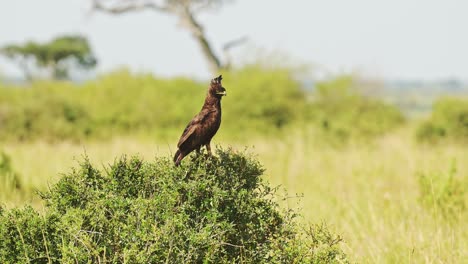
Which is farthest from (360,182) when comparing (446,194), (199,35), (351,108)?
(199,35)

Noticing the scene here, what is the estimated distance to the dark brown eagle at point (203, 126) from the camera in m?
3.89

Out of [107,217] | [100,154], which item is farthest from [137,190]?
[100,154]

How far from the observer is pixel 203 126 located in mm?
3891

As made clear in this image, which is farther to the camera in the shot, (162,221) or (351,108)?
(351,108)

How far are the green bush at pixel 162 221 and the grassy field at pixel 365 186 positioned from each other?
7.5 inches

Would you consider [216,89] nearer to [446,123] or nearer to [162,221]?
[162,221]

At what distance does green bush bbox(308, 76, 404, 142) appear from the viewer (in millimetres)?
19375

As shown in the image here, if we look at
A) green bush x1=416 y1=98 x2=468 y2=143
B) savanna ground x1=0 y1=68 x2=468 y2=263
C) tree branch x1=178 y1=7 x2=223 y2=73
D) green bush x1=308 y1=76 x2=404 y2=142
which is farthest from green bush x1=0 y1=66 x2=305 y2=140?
tree branch x1=178 y1=7 x2=223 y2=73

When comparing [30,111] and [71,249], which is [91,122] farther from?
[71,249]

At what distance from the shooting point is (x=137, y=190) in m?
4.05

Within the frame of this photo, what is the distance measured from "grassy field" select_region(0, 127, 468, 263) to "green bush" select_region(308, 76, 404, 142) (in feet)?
3.86

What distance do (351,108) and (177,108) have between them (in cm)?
538

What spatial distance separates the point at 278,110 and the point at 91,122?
17.9 feet

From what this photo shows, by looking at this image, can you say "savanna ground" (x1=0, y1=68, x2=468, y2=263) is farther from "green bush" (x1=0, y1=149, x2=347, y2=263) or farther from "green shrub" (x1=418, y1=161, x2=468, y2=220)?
"green bush" (x1=0, y1=149, x2=347, y2=263)
